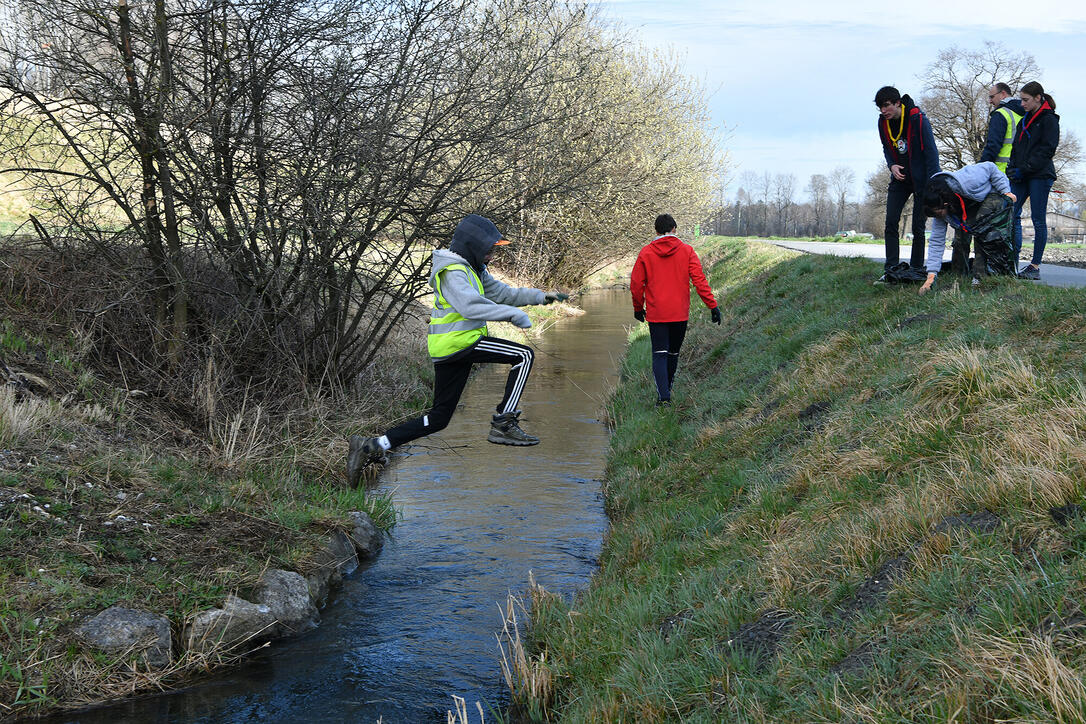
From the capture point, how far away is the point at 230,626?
5.91m

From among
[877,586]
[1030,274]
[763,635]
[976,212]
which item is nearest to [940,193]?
[976,212]

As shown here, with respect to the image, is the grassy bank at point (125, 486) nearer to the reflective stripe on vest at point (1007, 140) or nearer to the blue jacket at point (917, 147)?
the blue jacket at point (917, 147)

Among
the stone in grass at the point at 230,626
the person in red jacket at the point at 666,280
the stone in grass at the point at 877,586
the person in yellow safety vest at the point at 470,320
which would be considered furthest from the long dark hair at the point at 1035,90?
the stone in grass at the point at 230,626

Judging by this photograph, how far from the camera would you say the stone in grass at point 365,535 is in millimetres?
7723

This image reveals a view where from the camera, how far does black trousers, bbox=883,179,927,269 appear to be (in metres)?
9.65

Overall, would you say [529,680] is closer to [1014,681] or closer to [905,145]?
[1014,681]

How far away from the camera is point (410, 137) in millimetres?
9914

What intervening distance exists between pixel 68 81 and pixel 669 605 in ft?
24.1

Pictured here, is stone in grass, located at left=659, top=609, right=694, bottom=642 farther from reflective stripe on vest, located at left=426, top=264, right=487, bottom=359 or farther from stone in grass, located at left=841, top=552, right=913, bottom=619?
reflective stripe on vest, located at left=426, top=264, right=487, bottom=359

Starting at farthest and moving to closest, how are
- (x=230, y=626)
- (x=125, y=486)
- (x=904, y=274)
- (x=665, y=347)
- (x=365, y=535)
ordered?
(x=665, y=347), (x=904, y=274), (x=365, y=535), (x=125, y=486), (x=230, y=626)

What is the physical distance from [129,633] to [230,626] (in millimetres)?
651

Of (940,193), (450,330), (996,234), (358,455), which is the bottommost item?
(358,455)

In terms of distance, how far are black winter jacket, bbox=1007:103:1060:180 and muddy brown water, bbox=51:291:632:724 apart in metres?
5.76

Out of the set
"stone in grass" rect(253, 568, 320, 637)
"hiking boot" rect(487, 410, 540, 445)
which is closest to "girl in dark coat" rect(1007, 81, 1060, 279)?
"hiking boot" rect(487, 410, 540, 445)
